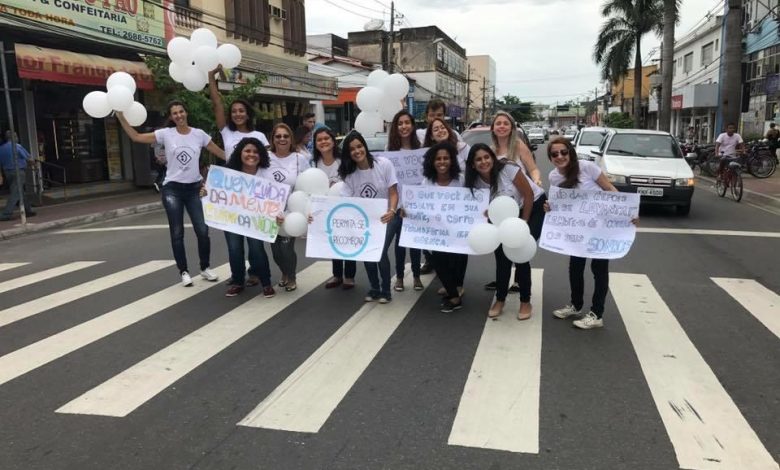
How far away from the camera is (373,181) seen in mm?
5723

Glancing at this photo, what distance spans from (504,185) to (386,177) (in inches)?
43.7

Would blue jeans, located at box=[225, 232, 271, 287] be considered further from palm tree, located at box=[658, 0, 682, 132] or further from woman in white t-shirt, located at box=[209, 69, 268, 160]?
palm tree, located at box=[658, 0, 682, 132]

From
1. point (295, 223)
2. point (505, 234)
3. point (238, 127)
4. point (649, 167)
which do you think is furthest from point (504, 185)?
point (649, 167)

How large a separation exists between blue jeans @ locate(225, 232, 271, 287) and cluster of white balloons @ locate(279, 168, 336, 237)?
1.36 ft

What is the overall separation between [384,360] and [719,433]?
214cm

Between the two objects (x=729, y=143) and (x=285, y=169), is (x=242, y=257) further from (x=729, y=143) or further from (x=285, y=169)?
(x=729, y=143)

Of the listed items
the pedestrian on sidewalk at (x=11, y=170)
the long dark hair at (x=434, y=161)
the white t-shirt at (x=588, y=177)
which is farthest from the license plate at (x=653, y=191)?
the pedestrian on sidewalk at (x=11, y=170)

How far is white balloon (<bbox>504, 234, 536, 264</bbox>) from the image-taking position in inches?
195

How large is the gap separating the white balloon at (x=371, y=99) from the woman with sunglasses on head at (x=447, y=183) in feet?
5.73

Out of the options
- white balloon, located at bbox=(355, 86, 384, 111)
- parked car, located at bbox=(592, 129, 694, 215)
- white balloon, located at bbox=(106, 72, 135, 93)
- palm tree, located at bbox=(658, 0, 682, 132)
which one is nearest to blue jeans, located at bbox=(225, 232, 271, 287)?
white balloon, located at bbox=(106, 72, 135, 93)

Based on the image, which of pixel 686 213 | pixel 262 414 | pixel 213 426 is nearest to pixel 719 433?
pixel 262 414

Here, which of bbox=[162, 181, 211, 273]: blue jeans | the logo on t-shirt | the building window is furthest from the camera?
the building window

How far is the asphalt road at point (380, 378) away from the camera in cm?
319

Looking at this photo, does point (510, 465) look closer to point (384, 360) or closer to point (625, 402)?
point (625, 402)
